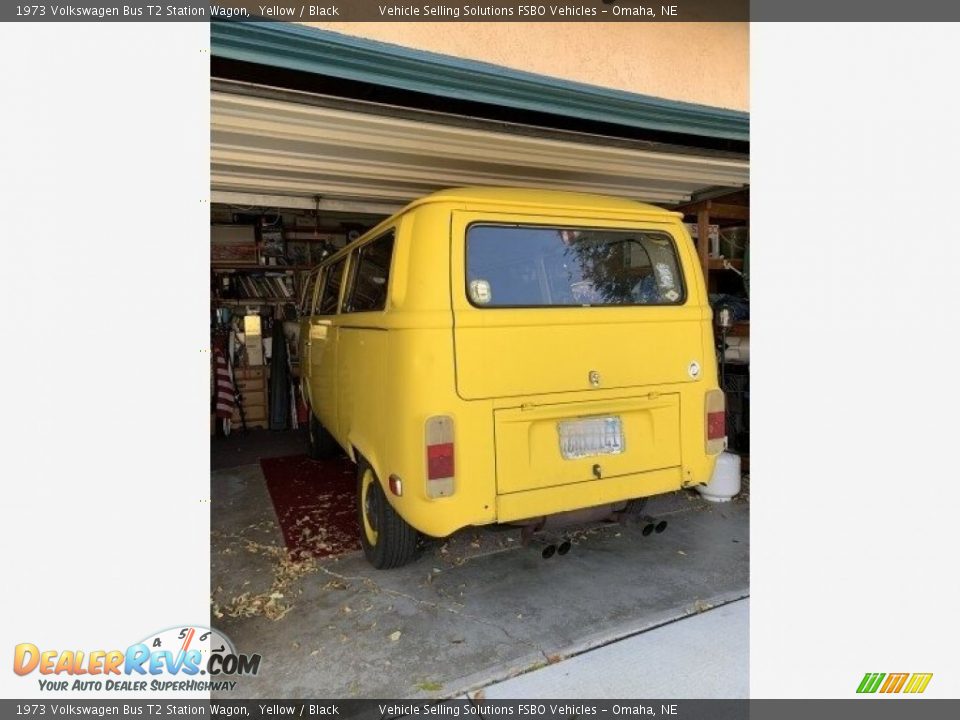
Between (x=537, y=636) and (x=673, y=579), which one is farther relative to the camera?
(x=673, y=579)

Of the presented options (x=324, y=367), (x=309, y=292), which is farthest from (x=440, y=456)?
(x=309, y=292)

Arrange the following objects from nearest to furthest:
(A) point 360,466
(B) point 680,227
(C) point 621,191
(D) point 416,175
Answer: (B) point 680,227, (A) point 360,466, (D) point 416,175, (C) point 621,191

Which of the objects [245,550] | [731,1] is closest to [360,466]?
[245,550]

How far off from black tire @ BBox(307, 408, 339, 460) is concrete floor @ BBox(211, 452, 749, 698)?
179cm

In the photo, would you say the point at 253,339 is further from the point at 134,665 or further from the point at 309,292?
the point at 134,665

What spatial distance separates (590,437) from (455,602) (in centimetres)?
128

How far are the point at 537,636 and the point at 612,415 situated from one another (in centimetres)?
124

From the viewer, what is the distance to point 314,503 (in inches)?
198

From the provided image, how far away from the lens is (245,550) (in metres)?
4.04

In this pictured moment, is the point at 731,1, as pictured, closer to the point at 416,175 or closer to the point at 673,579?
the point at 416,175

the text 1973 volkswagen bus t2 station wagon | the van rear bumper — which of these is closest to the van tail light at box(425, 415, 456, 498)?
the text 1973 volkswagen bus t2 station wagon
